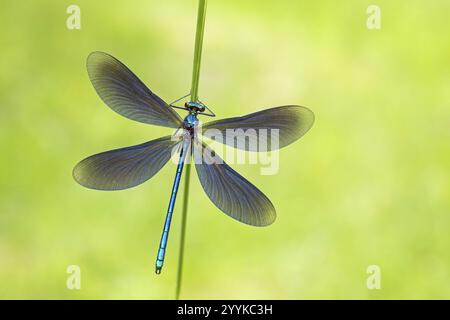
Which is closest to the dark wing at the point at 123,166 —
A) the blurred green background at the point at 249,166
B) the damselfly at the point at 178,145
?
the damselfly at the point at 178,145

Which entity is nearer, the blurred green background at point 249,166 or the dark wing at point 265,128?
the dark wing at point 265,128

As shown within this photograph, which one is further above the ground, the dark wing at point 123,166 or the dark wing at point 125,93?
the dark wing at point 125,93

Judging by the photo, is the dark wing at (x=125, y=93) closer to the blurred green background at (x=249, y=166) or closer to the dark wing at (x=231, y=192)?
the dark wing at (x=231, y=192)

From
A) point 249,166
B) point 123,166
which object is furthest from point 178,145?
point 249,166

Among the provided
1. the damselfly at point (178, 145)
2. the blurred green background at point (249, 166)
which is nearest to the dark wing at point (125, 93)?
the damselfly at point (178, 145)

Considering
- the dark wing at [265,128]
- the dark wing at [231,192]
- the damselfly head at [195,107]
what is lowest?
the dark wing at [231,192]

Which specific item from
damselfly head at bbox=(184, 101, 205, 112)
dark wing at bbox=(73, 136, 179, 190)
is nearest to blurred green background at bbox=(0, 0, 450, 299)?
dark wing at bbox=(73, 136, 179, 190)

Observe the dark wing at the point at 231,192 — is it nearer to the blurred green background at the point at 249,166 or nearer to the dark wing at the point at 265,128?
the dark wing at the point at 265,128

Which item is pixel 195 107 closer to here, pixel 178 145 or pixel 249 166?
pixel 178 145
